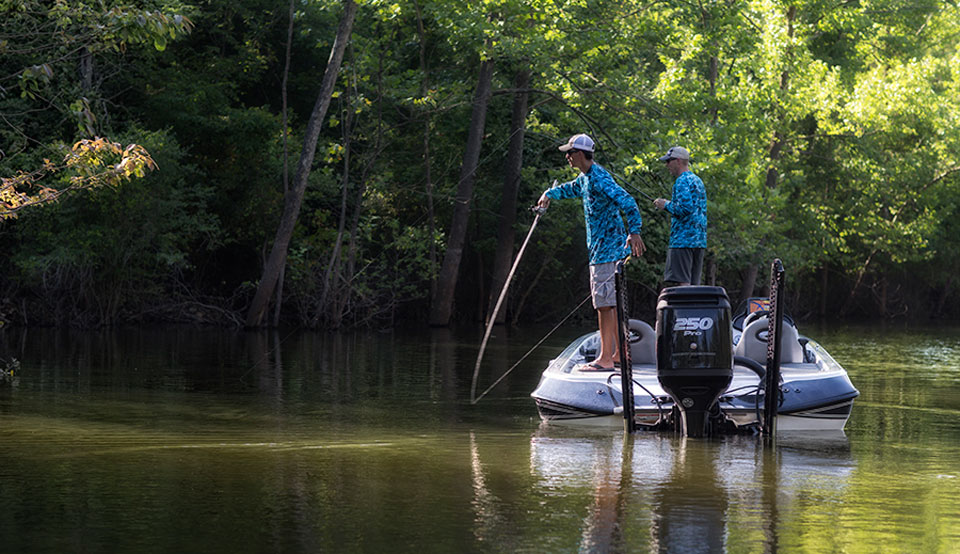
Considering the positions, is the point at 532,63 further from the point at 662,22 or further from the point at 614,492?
the point at 614,492

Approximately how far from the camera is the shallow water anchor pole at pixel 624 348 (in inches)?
400

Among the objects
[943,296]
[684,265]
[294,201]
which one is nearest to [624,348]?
[684,265]

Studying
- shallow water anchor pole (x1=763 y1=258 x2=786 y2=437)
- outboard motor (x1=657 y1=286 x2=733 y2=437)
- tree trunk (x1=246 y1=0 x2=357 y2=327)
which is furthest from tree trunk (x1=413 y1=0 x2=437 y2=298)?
outboard motor (x1=657 y1=286 x2=733 y2=437)

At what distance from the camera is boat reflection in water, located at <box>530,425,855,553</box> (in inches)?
258

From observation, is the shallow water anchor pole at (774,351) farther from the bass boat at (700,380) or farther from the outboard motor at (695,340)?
the outboard motor at (695,340)

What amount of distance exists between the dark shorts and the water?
1.77 m

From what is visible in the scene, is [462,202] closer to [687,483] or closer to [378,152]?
[378,152]

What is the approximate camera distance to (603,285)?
458 inches

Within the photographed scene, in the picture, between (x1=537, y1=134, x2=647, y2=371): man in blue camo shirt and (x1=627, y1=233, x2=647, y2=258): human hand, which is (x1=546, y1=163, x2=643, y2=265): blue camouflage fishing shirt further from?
(x1=627, y1=233, x2=647, y2=258): human hand

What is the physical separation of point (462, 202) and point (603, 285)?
2042 cm

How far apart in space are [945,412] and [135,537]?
30.8ft

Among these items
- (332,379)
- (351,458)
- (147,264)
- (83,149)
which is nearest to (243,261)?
(147,264)

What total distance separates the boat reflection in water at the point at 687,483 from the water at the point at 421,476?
22mm

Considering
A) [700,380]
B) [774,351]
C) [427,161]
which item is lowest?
[700,380]
